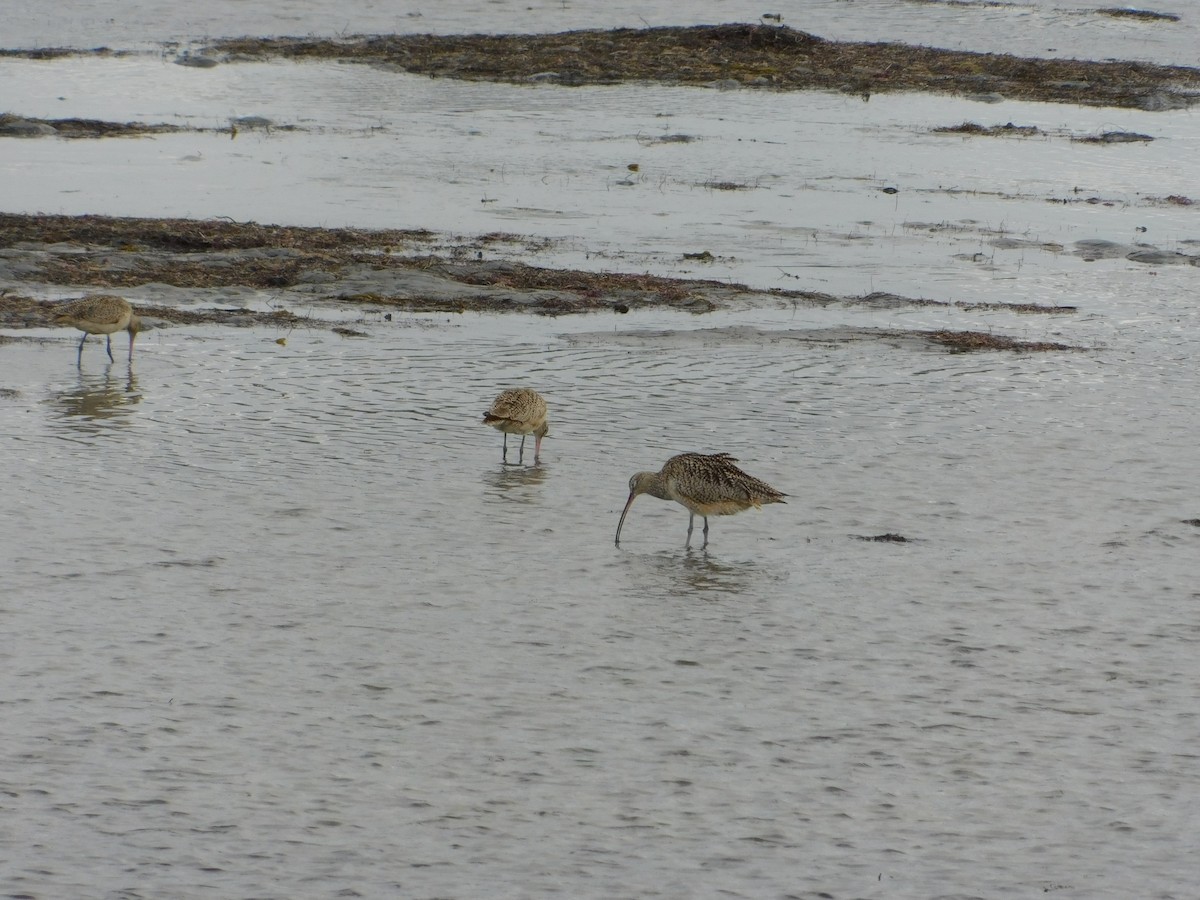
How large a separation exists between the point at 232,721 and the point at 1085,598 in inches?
199

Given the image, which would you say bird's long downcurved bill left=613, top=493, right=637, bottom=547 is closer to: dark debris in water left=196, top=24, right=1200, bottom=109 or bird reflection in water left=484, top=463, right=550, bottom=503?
bird reflection in water left=484, top=463, right=550, bottom=503

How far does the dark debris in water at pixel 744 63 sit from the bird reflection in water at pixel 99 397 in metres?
26.0

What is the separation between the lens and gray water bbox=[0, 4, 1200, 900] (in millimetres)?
6938

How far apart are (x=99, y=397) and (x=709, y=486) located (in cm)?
584

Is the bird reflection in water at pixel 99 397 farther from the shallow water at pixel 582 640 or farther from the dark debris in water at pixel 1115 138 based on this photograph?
the dark debris in water at pixel 1115 138

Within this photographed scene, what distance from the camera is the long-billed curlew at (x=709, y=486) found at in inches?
432

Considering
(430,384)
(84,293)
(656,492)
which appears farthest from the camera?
(84,293)

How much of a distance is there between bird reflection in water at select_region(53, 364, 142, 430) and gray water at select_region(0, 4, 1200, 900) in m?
0.04

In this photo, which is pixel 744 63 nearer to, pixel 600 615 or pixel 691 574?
pixel 691 574

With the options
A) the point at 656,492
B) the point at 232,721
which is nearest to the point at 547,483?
the point at 656,492

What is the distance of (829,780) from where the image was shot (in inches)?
299

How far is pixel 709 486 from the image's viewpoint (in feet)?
36.0

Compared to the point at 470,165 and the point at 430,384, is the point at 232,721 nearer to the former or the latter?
the point at 430,384

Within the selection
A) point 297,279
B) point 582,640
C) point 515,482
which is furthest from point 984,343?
point 582,640
